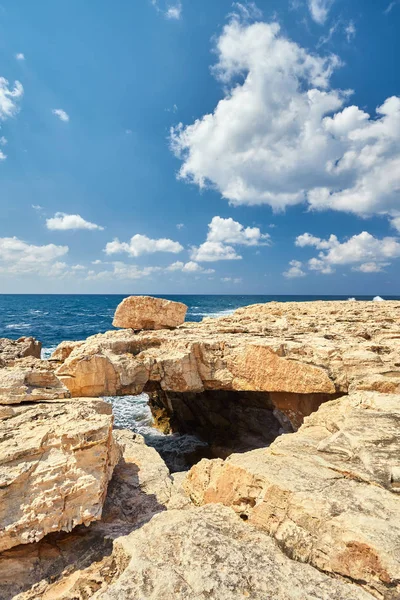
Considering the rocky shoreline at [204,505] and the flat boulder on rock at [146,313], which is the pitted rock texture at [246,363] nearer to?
the rocky shoreline at [204,505]

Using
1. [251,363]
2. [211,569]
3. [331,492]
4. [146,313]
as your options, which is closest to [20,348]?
[146,313]

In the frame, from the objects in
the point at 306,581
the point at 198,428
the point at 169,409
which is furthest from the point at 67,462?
the point at 169,409

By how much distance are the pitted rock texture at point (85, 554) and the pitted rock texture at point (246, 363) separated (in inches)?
152

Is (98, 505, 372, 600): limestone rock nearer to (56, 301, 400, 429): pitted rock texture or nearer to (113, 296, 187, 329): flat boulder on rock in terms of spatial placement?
(56, 301, 400, 429): pitted rock texture

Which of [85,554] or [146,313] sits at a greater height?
[146,313]

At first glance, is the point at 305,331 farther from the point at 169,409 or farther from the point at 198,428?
the point at 169,409

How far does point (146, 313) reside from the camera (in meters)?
11.9

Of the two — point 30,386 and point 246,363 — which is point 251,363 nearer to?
point 246,363

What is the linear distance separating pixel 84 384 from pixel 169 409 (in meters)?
8.99

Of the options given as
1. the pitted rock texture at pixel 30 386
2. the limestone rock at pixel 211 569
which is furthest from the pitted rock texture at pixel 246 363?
the limestone rock at pixel 211 569

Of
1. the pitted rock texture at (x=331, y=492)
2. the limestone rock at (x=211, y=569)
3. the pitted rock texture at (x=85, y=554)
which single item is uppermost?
the pitted rock texture at (x=331, y=492)

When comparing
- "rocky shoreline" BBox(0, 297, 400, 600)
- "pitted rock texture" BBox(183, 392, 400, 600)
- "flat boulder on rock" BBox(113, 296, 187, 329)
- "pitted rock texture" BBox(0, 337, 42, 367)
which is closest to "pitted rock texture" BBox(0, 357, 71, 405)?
"rocky shoreline" BBox(0, 297, 400, 600)

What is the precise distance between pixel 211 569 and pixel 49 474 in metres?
2.48

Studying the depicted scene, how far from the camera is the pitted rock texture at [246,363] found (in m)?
8.65
